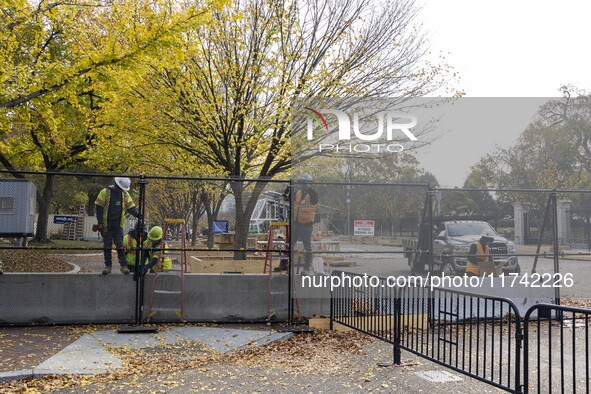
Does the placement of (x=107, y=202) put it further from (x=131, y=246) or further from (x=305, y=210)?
(x=305, y=210)

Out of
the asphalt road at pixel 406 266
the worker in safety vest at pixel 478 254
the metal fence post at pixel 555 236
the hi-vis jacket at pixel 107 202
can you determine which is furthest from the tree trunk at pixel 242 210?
the metal fence post at pixel 555 236

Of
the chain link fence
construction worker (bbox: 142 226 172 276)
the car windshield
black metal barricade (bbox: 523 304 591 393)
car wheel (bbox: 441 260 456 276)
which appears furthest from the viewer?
the car windshield

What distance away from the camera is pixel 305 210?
1012 cm

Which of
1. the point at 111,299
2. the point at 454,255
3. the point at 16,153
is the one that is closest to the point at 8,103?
the point at 111,299

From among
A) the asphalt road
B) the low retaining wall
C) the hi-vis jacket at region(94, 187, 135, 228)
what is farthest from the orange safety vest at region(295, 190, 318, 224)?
the hi-vis jacket at region(94, 187, 135, 228)

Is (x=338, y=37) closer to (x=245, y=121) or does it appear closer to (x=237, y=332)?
(x=245, y=121)

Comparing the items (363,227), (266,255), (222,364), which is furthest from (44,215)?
(222,364)

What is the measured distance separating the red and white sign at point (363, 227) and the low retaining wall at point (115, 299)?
1.37 meters

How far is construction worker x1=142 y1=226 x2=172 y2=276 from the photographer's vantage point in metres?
9.92

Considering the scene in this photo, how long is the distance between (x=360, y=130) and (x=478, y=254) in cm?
527

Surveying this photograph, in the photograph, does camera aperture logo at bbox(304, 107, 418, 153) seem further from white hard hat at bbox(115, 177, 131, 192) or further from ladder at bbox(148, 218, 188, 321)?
white hard hat at bbox(115, 177, 131, 192)

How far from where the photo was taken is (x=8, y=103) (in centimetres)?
1045

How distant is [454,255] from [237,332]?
14.5ft

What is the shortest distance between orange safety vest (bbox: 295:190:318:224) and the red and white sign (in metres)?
0.85
